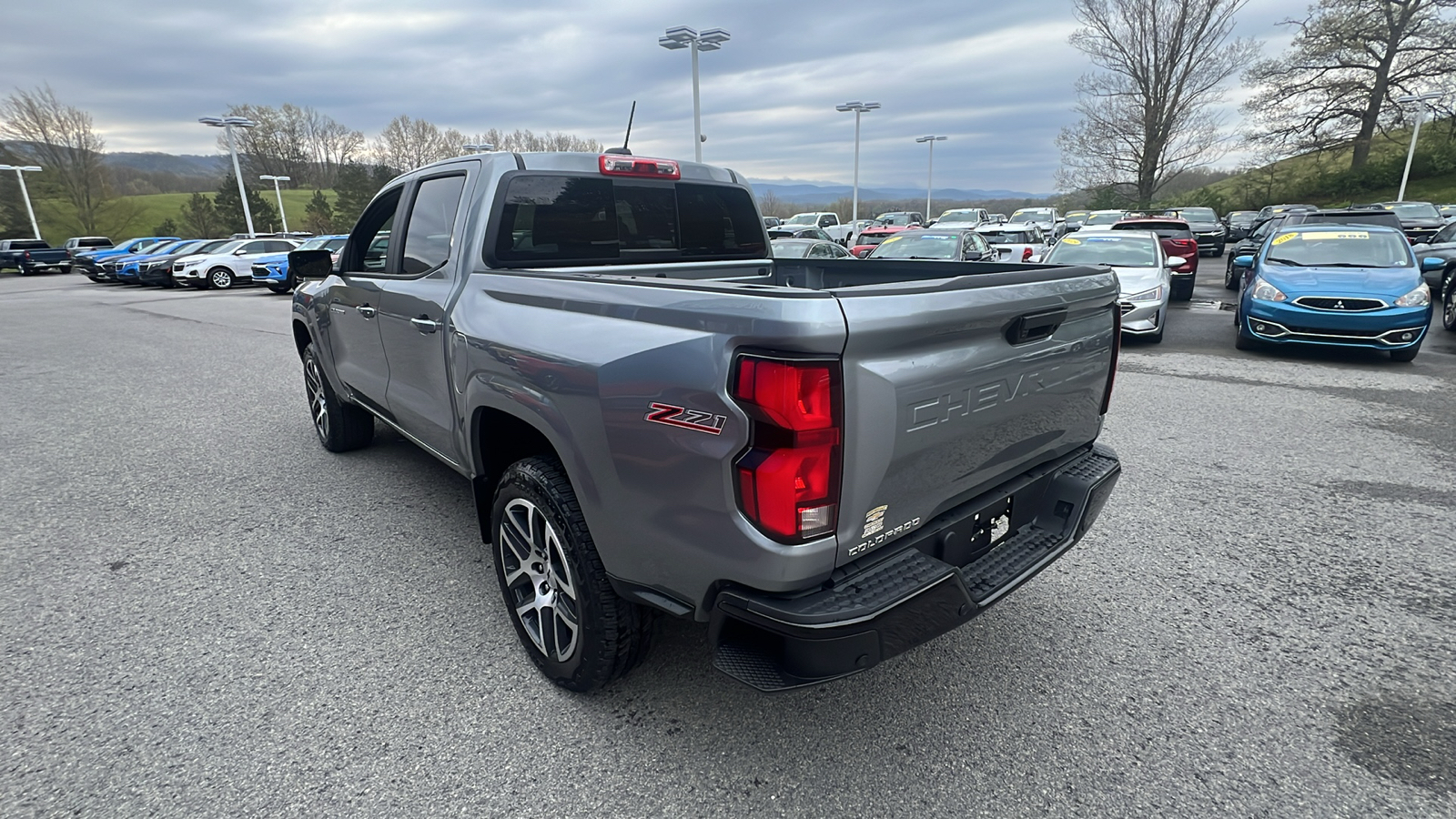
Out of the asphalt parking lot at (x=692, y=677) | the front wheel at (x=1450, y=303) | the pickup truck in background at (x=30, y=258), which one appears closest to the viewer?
the asphalt parking lot at (x=692, y=677)

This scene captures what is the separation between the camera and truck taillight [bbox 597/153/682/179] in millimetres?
3566

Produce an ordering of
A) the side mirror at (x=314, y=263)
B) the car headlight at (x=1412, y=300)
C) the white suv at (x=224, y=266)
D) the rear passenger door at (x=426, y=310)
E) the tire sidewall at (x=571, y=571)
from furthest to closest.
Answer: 1. the white suv at (x=224, y=266)
2. the car headlight at (x=1412, y=300)
3. the side mirror at (x=314, y=263)
4. the rear passenger door at (x=426, y=310)
5. the tire sidewall at (x=571, y=571)

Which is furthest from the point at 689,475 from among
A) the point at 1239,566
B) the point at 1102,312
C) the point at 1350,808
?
the point at 1239,566

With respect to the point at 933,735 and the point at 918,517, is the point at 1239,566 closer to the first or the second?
the point at 933,735

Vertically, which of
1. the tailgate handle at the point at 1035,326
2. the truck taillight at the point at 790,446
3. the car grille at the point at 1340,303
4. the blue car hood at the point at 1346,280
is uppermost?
the tailgate handle at the point at 1035,326

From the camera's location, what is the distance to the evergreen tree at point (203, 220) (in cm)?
5462

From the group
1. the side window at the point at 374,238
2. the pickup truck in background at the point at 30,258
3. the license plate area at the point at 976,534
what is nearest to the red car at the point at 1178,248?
the license plate area at the point at 976,534

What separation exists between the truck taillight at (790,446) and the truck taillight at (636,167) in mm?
2141

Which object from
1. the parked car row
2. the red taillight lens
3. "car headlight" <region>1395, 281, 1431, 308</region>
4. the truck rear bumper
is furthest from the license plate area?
the parked car row

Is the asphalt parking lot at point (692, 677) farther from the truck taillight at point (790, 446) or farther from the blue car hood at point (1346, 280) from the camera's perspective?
the blue car hood at point (1346, 280)

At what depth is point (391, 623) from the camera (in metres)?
3.20

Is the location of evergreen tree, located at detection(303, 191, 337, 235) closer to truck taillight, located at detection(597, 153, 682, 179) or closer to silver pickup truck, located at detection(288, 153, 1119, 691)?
truck taillight, located at detection(597, 153, 682, 179)

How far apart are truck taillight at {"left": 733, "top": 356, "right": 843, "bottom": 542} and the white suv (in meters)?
28.1

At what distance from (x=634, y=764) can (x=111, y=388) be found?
910 cm
